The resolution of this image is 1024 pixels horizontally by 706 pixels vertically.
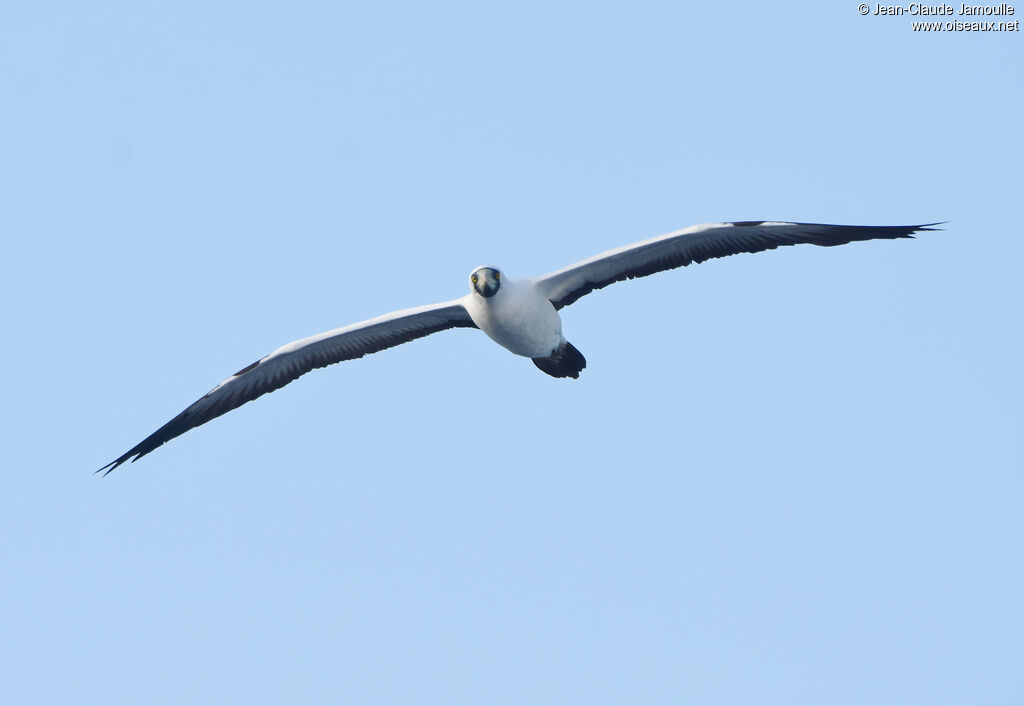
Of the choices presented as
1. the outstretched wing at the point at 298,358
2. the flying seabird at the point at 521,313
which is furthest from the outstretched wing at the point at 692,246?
the outstretched wing at the point at 298,358

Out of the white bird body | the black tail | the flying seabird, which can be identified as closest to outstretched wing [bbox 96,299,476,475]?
the flying seabird

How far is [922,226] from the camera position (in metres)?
13.4

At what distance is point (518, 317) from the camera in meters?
14.3

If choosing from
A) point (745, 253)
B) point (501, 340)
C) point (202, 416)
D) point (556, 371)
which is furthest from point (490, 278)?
point (202, 416)

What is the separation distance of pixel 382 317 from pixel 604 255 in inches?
111

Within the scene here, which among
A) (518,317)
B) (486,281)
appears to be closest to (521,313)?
(518,317)

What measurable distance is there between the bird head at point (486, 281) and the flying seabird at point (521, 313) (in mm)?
11

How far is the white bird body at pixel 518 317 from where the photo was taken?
559 inches

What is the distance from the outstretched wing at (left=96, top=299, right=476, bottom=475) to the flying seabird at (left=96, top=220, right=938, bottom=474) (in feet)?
0.04

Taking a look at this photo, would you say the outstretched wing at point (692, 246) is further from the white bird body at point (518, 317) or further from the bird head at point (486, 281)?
the bird head at point (486, 281)

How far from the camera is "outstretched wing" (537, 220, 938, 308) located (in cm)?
1380

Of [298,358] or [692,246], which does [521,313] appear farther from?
[298,358]

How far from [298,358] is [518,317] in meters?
2.98

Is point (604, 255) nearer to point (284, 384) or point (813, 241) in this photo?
point (813, 241)
